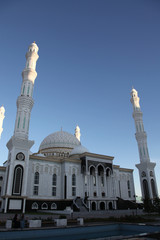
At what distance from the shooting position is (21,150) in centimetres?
3078

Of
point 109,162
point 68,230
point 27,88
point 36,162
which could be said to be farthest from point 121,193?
point 68,230

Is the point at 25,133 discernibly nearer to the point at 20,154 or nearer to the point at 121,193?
the point at 20,154

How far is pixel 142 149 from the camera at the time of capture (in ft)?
148

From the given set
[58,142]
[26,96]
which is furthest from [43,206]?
[26,96]

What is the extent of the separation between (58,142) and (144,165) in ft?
67.7

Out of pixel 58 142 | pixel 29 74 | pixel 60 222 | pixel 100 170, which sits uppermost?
pixel 29 74

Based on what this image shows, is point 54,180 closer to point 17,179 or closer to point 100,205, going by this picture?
point 17,179

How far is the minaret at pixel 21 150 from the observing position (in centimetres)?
2794

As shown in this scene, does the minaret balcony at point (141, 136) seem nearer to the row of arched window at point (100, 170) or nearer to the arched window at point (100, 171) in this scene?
the row of arched window at point (100, 170)

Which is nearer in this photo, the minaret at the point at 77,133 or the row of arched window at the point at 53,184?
the row of arched window at the point at 53,184

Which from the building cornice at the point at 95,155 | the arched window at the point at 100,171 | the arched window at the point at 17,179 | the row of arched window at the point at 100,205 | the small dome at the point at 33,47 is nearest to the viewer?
the arched window at the point at 17,179

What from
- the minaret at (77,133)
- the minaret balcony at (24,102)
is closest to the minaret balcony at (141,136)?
the minaret at (77,133)

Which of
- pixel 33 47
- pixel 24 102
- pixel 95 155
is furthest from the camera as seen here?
pixel 33 47

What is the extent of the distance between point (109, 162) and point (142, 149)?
10.2 metres
